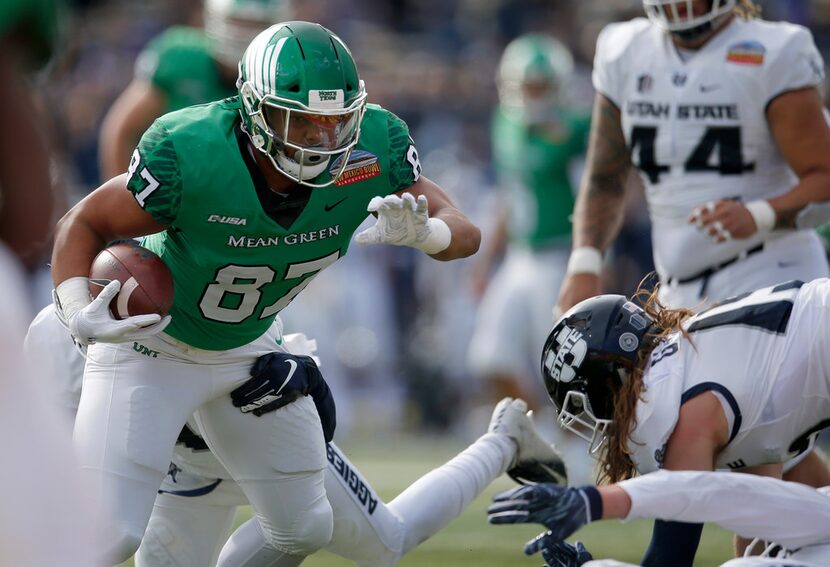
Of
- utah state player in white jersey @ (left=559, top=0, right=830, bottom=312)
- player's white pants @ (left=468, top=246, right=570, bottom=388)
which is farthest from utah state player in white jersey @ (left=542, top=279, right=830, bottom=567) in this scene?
player's white pants @ (left=468, top=246, right=570, bottom=388)

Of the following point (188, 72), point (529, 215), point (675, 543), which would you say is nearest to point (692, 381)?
point (675, 543)

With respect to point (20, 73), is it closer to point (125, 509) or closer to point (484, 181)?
point (125, 509)

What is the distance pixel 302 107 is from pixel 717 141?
1.80 m

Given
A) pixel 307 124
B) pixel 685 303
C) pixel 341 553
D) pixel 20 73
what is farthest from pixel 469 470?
pixel 20 73

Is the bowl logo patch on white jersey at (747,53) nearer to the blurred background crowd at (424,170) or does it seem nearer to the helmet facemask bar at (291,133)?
the helmet facemask bar at (291,133)

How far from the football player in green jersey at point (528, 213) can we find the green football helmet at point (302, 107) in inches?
170

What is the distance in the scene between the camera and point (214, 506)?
161 inches

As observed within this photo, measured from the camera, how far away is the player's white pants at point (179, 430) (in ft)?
11.7

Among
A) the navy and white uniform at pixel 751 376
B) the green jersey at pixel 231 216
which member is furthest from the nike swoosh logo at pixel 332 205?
the navy and white uniform at pixel 751 376

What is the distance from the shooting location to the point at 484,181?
39.3ft

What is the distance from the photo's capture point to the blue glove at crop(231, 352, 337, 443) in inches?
148

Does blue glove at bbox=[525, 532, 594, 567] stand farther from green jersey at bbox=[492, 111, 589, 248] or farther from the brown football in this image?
green jersey at bbox=[492, 111, 589, 248]

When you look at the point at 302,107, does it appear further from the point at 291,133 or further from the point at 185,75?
the point at 185,75

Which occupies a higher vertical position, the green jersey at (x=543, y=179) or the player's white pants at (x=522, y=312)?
the green jersey at (x=543, y=179)
